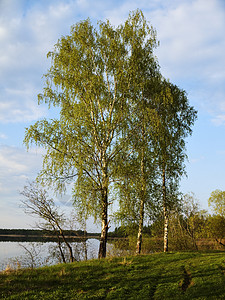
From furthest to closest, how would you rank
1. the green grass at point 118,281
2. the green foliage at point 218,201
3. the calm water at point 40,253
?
the green foliage at point 218,201 < the calm water at point 40,253 < the green grass at point 118,281

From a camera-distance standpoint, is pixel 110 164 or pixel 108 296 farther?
pixel 110 164

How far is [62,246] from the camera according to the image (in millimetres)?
16938

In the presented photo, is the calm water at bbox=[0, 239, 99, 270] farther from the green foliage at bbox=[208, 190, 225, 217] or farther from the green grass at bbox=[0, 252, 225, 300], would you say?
the green foliage at bbox=[208, 190, 225, 217]

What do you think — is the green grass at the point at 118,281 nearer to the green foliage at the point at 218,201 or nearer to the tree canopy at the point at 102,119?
the tree canopy at the point at 102,119

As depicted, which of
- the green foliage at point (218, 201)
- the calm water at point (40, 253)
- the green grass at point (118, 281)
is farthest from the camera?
the green foliage at point (218, 201)

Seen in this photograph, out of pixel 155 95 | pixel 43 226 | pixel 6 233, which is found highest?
pixel 155 95

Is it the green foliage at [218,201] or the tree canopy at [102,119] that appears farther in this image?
the green foliage at [218,201]

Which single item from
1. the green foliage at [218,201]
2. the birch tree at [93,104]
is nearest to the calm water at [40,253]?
the birch tree at [93,104]

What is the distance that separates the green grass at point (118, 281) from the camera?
30.0 ft

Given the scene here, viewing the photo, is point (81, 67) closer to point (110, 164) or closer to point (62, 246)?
point (110, 164)

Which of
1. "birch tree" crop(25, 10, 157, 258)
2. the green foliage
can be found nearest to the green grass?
"birch tree" crop(25, 10, 157, 258)

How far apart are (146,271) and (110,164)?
238 inches

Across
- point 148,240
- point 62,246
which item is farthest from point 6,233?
point 62,246

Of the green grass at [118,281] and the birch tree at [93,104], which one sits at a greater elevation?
the birch tree at [93,104]
